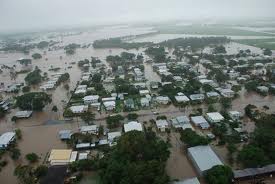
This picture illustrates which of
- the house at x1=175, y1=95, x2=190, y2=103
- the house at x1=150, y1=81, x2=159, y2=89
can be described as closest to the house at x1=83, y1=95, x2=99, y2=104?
the house at x1=150, y1=81, x2=159, y2=89

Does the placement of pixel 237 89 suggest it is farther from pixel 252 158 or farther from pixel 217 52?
pixel 217 52

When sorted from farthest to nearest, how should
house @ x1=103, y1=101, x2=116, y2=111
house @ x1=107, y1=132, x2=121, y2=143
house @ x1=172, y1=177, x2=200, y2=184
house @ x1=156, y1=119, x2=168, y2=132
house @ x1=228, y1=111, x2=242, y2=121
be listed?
house @ x1=103, y1=101, x2=116, y2=111
house @ x1=228, y1=111, x2=242, y2=121
house @ x1=156, y1=119, x2=168, y2=132
house @ x1=107, y1=132, x2=121, y2=143
house @ x1=172, y1=177, x2=200, y2=184

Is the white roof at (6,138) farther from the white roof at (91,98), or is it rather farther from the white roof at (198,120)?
the white roof at (198,120)

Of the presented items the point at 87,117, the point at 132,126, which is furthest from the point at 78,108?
the point at 132,126

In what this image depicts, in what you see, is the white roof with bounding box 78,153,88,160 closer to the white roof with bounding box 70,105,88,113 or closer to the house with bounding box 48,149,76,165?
the house with bounding box 48,149,76,165

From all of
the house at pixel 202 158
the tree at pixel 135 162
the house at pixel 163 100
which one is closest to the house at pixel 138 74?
the house at pixel 163 100

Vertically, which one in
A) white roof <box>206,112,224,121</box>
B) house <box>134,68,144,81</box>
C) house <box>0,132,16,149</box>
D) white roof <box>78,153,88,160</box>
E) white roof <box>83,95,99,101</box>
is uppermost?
house <box>134,68,144,81</box>
